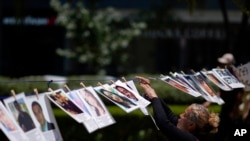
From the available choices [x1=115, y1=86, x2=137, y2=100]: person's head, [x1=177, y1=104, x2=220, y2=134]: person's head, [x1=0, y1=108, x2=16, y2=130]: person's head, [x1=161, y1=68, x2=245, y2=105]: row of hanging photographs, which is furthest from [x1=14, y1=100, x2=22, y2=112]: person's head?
[x1=161, y1=68, x2=245, y2=105]: row of hanging photographs

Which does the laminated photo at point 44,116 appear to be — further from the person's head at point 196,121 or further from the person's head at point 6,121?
the person's head at point 196,121

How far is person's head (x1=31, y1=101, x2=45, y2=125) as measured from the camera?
568cm

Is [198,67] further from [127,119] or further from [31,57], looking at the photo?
[127,119]

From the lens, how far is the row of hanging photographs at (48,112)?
5520 mm

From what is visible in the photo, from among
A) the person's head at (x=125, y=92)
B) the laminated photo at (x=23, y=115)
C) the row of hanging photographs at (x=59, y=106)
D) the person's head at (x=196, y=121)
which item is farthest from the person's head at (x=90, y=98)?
the person's head at (x=196, y=121)

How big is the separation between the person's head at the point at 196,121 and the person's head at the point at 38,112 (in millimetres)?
1192

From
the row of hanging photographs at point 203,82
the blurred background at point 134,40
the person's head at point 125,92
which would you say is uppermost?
the person's head at point 125,92

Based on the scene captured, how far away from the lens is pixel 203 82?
7336 millimetres

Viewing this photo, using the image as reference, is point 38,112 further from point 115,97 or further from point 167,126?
point 167,126

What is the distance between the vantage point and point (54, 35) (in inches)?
1209

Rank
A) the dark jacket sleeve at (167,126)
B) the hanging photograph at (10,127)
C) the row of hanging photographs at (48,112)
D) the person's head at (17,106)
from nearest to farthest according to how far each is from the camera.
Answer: the hanging photograph at (10,127) → the row of hanging photographs at (48,112) → the person's head at (17,106) → the dark jacket sleeve at (167,126)

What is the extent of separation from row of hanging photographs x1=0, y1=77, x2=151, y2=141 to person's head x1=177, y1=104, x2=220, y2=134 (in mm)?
339

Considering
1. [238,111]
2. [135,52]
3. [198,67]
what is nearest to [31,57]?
[135,52]

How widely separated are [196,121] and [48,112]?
1.20 m
